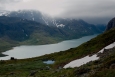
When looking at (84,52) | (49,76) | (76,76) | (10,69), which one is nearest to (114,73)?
(76,76)

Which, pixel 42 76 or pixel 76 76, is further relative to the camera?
pixel 42 76

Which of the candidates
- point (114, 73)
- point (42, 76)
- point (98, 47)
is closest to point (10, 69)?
point (42, 76)

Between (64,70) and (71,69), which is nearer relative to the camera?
(64,70)

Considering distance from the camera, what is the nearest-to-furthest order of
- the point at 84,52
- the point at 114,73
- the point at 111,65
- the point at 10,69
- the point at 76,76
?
1. the point at 114,73
2. the point at 111,65
3. the point at 76,76
4. the point at 10,69
5. the point at 84,52

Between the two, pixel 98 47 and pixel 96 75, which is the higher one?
pixel 98 47

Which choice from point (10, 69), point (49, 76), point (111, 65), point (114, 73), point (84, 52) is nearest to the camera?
point (114, 73)

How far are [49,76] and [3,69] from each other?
3517 centimetres

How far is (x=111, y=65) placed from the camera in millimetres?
30938

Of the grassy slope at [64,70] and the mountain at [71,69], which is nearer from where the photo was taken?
the mountain at [71,69]

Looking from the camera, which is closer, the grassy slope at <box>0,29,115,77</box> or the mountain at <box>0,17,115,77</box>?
the mountain at <box>0,17,115,77</box>

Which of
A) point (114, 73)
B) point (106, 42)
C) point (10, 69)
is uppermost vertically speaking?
point (106, 42)

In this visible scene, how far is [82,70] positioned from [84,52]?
58.0 metres

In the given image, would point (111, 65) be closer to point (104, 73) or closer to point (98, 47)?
point (104, 73)

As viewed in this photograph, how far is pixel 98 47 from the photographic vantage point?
92.6m
